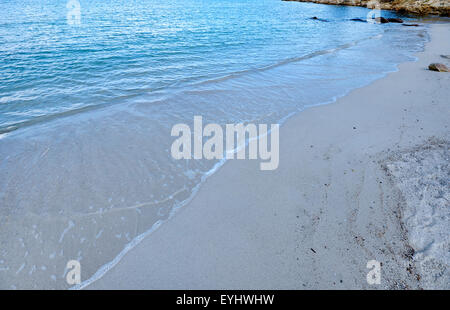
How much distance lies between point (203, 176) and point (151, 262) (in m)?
1.68

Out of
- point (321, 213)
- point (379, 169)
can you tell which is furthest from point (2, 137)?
point (379, 169)

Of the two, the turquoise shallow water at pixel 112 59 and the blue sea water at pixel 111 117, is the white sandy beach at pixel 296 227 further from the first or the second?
the turquoise shallow water at pixel 112 59

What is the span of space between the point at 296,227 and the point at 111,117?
17.3ft

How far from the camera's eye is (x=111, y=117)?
5.86 meters

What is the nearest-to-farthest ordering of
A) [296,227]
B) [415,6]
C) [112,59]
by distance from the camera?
[296,227]
[112,59]
[415,6]

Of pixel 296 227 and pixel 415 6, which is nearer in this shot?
pixel 296 227

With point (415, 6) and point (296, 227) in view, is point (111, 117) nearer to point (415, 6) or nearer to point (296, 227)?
point (296, 227)

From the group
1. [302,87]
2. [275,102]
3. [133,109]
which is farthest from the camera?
[302,87]

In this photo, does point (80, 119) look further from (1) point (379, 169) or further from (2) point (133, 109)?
(1) point (379, 169)

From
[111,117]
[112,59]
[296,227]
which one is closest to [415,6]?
[112,59]

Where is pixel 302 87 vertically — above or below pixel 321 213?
above

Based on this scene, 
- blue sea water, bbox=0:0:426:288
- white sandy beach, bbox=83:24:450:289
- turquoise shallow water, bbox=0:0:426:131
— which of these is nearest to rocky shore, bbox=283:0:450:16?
turquoise shallow water, bbox=0:0:426:131

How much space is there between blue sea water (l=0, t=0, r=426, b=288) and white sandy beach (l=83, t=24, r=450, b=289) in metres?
0.47

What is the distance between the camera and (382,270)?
8.17 ft
